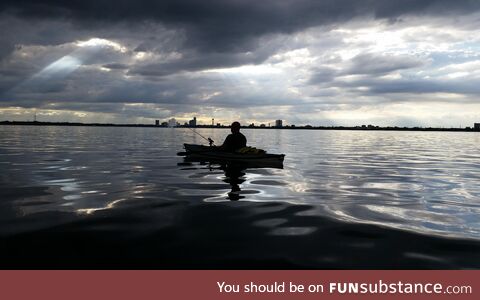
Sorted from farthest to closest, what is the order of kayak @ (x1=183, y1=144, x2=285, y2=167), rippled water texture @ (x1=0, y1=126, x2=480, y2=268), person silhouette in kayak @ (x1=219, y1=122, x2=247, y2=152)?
person silhouette in kayak @ (x1=219, y1=122, x2=247, y2=152) < kayak @ (x1=183, y1=144, x2=285, y2=167) < rippled water texture @ (x1=0, y1=126, x2=480, y2=268)

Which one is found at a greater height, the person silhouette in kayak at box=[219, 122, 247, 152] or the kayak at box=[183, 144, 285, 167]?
the person silhouette in kayak at box=[219, 122, 247, 152]

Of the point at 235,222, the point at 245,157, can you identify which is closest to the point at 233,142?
the point at 245,157

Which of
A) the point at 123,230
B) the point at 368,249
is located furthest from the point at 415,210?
the point at 123,230

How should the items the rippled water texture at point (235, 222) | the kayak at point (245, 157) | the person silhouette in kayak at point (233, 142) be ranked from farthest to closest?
the person silhouette in kayak at point (233, 142) < the kayak at point (245, 157) < the rippled water texture at point (235, 222)

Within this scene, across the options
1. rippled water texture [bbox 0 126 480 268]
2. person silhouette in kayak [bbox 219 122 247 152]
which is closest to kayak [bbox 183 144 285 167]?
person silhouette in kayak [bbox 219 122 247 152]

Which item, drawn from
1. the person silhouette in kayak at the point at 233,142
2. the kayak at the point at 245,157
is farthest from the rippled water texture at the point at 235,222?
the person silhouette in kayak at the point at 233,142

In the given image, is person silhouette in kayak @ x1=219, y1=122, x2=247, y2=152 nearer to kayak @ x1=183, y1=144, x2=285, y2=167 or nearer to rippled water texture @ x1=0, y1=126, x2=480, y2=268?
kayak @ x1=183, y1=144, x2=285, y2=167

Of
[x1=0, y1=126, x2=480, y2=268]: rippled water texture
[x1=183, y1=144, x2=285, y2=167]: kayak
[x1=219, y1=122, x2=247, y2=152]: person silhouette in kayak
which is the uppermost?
[x1=219, y1=122, x2=247, y2=152]: person silhouette in kayak

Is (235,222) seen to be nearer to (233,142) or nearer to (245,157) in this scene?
(245,157)

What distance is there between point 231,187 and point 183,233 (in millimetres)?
6269

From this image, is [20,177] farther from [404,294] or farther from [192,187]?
[404,294]

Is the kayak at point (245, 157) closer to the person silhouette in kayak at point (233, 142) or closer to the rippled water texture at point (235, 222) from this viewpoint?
the person silhouette in kayak at point (233, 142)

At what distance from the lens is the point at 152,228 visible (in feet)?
26.1

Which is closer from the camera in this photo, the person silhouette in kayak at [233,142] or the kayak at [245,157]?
the kayak at [245,157]
